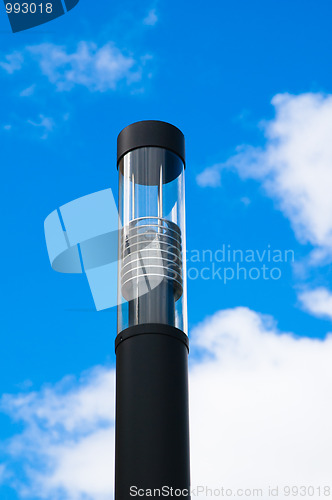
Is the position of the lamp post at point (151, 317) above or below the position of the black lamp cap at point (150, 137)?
below

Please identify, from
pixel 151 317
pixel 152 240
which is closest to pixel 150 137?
pixel 152 240

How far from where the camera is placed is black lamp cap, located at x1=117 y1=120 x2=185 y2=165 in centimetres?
676

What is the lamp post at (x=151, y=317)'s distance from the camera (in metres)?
5.43

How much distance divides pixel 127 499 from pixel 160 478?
0.27 meters

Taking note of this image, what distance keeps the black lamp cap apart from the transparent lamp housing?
0.15ft

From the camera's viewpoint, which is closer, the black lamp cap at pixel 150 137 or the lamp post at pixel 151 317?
the lamp post at pixel 151 317

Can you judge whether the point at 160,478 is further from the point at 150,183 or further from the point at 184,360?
the point at 150,183

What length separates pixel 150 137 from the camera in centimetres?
677

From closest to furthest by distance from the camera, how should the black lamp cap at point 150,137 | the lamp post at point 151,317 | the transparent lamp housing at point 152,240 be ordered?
1. the lamp post at point 151,317
2. the transparent lamp housing at point 152,240
3. the black lamp cap at point 150,137

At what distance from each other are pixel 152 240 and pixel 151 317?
67 centimetres

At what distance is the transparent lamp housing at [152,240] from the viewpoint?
6156 mm

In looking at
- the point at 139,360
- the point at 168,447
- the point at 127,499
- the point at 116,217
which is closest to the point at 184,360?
the point at 139,360

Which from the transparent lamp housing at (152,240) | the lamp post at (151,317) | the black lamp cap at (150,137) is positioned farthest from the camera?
the black lamp cap at (150,137)

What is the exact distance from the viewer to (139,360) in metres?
5.77
